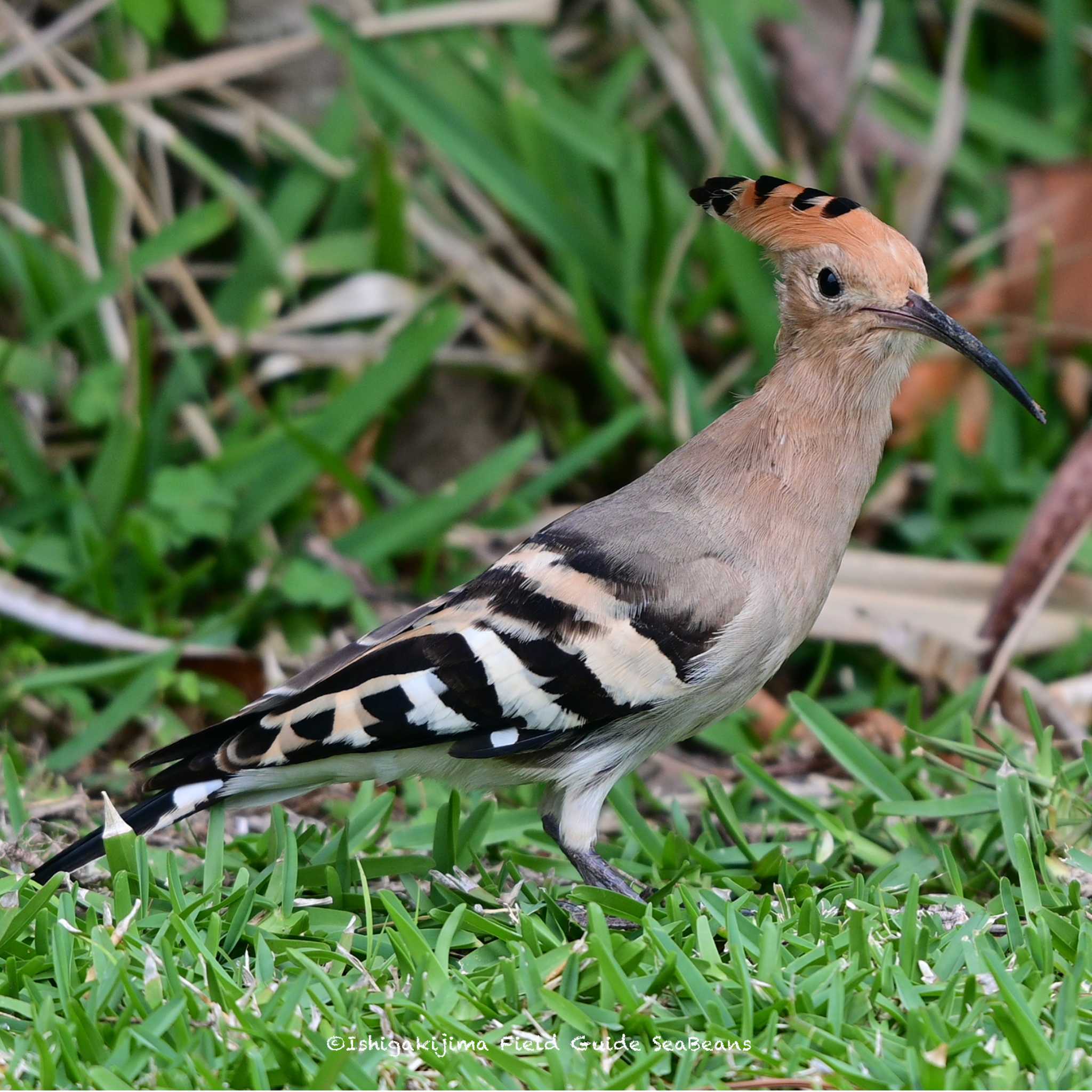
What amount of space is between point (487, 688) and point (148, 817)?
62 centimetres

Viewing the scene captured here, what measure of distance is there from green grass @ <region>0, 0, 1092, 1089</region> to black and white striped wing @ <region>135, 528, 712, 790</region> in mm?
186

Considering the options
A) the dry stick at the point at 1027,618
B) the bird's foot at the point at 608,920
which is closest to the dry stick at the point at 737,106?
the dry stick at the point at 1027,618

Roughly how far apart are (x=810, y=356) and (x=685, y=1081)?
54.2 inches

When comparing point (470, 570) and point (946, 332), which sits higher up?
point (946, 332)

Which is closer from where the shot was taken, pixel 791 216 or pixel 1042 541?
pixel 791 216

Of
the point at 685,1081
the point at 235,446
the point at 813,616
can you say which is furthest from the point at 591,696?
the point at 235,446

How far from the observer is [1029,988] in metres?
2.18

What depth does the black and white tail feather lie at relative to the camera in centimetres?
254

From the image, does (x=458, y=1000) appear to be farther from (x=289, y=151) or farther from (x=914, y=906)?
(x=289, y=151)

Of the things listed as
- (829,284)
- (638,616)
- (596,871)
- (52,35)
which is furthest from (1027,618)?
(52,35)

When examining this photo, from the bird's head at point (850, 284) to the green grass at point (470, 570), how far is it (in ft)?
2.36

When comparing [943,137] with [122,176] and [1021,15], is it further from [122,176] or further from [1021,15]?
[122,176]

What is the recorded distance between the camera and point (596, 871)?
2.61 meters

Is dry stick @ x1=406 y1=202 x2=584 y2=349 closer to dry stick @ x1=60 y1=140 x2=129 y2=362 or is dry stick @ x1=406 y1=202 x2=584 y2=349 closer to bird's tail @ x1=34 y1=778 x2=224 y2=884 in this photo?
dry stick @ x1=60 y1=140 x2=129 y2=362
